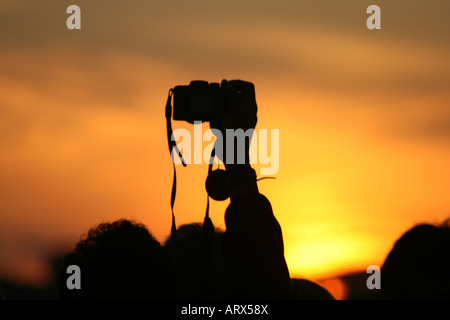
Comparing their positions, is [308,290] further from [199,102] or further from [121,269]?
[121,269]

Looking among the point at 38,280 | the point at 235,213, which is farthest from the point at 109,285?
the point at 38,280

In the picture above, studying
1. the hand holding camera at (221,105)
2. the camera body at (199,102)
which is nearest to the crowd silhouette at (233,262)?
the hand holding camera at (221,105)

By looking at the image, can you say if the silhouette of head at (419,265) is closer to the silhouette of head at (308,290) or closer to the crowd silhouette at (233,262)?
the crowd silhouette at (233,262)

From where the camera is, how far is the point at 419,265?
3174 millimetres

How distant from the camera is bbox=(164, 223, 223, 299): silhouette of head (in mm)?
3471

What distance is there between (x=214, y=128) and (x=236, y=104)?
18 cm

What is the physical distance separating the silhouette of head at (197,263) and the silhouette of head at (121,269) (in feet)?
1.12

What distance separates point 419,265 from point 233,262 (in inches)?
32.9

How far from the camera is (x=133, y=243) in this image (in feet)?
Answer: 9.87

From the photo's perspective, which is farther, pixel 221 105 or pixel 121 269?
pixel 221 105

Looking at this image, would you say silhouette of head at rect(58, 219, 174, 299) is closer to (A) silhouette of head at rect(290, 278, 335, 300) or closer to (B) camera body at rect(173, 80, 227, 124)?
(B) camera body at rect(173, 80, 227, 124)

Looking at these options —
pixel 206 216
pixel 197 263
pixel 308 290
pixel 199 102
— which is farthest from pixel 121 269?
pixel 308 290

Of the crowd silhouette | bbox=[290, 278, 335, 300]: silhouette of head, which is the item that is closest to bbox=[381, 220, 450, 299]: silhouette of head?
the crowd silhouette
